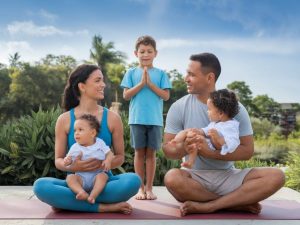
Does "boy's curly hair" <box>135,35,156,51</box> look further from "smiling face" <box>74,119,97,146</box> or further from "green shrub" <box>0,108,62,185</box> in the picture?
"green shrub" <box>0,108,62,185</box>

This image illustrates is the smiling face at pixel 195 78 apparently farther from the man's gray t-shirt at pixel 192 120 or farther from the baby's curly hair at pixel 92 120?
the baby's curly hair at pixel 92 120

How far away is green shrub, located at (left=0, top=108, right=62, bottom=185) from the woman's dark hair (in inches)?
83.0

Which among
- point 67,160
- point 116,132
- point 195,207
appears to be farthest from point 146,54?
point 195,207

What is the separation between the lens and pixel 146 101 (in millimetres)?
5039

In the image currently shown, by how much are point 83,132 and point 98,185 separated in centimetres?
44

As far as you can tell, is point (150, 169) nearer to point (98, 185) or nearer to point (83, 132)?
point (98, 185)

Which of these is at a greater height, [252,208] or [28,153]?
[28,153]

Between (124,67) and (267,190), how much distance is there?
39562 mm

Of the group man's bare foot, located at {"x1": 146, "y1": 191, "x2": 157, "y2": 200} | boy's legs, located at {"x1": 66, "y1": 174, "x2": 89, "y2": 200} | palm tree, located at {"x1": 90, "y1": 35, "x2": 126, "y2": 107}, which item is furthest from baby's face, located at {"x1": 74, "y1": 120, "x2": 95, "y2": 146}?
palm tree, located at {"x1": 90, "y1": 35, "x2": 126, "y2": 107}

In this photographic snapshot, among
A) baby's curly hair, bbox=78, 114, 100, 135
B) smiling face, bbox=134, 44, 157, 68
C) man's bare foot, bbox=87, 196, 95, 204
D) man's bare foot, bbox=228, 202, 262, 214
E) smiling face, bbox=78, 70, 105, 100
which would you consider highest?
smiling face, bbox=134, 44, 157, 68

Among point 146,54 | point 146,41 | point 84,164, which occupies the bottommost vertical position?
point 84,164

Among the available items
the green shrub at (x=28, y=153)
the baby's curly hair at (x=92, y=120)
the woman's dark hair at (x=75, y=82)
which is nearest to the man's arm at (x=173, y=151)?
the baby's curly hair at (x=92, y=120)

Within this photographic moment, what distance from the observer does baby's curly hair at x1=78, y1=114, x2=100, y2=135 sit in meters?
3.81

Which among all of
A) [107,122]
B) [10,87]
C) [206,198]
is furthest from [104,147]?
[10,87]
